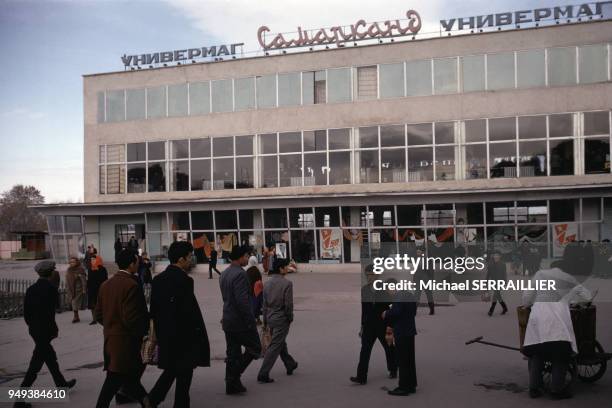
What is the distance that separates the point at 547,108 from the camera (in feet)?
115

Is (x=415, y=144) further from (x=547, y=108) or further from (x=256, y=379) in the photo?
(x=256, y=379)

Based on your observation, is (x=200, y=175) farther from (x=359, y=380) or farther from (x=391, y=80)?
(x=359, y=380)

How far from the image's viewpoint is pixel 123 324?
746 centimetres

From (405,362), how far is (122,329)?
3.86 meters

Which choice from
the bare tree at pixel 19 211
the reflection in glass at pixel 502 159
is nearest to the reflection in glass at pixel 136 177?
the reflection in glass at pixel 502 159

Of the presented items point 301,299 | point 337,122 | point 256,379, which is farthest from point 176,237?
point 256,379

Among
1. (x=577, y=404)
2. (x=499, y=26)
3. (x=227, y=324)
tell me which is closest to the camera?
(x=577, y=404)

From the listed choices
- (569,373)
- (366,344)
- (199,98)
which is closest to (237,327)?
(366,344)

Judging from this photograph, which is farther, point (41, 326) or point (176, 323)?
point (41, 326)

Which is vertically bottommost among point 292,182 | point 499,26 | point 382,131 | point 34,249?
point 34,249

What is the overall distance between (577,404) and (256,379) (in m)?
4.56

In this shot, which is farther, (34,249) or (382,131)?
(34,249)

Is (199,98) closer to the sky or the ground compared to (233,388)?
closer to the sky

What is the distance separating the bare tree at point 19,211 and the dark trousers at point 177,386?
11347 centimetres
